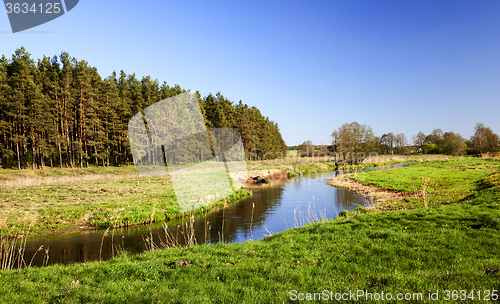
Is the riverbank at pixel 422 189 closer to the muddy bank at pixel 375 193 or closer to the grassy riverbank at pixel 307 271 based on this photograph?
the muddy bank at pixel 375 193

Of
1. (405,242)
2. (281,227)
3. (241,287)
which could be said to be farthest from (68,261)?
(405,242)

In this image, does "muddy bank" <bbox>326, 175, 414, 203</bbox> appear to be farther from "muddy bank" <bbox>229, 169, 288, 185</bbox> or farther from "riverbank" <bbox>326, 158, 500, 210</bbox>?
"muddy bank" <bbox>229, 169, 288, 185</bbox>

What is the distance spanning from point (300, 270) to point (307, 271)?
219 mm

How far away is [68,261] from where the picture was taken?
38.4 feet

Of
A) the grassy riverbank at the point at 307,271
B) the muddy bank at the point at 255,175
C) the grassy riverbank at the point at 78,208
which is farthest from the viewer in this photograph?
the muddy bank at the point at 255,175

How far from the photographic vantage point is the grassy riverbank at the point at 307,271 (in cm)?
549

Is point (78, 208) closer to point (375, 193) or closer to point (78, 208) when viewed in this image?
point (78, 208)

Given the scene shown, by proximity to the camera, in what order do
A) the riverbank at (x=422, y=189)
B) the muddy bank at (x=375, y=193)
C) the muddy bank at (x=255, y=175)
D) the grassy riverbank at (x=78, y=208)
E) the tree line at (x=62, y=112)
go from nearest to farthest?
1. the grassy riverbank at (x=78, y=208)
2. the riverbank at (x=422, y=189)
3. the muddy bank at (x=375, y=193)
4. the tree line at (x=62, y=112)
5. the muddy bank at (x=255, y=175)

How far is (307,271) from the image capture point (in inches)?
273

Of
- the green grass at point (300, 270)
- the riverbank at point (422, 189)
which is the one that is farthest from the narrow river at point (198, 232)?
the riverbank at point (422, 189)

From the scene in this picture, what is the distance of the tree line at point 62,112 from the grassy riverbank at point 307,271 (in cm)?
4526

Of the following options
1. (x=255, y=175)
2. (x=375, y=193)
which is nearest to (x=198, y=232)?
(x=375, y=193)

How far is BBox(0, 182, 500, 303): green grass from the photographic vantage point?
219 inches

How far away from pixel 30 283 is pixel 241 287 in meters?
5.63
